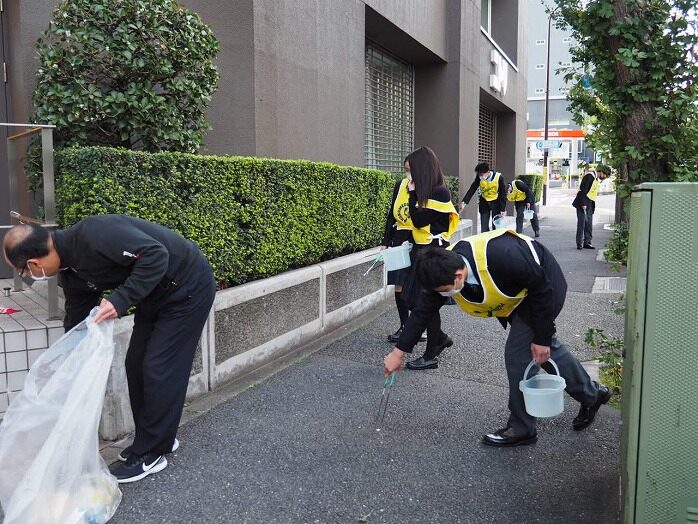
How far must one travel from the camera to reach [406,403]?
4.50 meters

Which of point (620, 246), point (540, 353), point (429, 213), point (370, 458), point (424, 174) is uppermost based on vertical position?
point (424, 174)

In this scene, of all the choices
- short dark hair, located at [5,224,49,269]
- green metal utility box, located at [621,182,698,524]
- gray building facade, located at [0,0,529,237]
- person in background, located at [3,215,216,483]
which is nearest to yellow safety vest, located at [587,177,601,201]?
gray building facade, located at [0,0,529,237]

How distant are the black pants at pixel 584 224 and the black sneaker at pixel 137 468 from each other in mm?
11290

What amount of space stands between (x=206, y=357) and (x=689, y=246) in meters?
3.31

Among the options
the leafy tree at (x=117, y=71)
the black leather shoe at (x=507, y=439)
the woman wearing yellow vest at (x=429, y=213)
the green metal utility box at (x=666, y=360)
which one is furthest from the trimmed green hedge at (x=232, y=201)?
the green metal utility box at (x=666, y=360)

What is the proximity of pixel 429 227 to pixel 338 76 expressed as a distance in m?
3.96

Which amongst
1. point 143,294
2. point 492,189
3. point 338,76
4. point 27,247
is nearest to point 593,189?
point 492,189

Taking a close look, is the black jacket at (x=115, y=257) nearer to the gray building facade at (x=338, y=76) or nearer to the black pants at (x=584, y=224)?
the gray building facade at (x=338, y=76)

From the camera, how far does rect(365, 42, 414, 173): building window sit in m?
11.3

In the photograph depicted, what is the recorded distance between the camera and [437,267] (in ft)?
10.5

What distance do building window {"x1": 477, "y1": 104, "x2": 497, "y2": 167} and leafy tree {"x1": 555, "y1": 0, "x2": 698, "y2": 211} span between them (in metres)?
14.1

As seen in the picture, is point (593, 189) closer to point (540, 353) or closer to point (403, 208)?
point (403, 208)

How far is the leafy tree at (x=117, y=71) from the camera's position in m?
4.59

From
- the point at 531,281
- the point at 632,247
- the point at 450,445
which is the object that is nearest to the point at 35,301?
the point at 450,445
